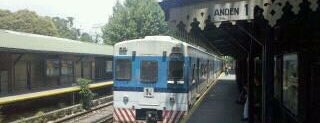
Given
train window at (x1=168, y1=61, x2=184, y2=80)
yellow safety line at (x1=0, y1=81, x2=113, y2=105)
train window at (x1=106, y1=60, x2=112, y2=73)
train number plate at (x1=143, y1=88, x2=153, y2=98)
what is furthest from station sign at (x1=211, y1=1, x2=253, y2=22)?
train window at (x1=106, y1=60, x2=112, y2=73)

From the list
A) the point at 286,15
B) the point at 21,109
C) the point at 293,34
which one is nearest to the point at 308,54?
the point at 293,34

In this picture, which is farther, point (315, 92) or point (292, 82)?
point (292, 82)

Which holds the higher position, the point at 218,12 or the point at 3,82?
the point at 218,12

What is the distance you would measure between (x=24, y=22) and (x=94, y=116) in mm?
44632

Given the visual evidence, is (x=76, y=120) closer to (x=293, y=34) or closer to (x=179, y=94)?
(x=179, y=94)

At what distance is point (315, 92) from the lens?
23.8ft

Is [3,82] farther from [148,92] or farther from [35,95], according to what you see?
[148,92]

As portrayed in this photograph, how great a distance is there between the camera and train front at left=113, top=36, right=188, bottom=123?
46.5ft

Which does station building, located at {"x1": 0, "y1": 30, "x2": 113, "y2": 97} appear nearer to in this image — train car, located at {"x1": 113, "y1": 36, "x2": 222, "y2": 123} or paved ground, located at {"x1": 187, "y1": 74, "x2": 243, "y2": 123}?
train car, located at {"x1": 113, "y1": 36, "x2": 222, "y2": 123}

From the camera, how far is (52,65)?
2366 centimetres

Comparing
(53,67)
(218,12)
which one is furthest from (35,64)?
(218,12)

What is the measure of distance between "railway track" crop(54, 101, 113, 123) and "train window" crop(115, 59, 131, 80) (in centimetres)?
423

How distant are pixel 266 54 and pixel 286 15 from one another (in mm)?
1252

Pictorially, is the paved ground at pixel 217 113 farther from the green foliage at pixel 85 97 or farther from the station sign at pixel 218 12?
the station sign at pixel 218 12
